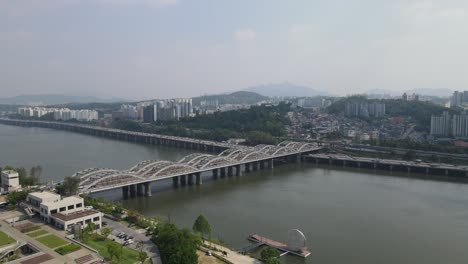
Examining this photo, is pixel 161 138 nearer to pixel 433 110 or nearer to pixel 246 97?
pixel 433 110

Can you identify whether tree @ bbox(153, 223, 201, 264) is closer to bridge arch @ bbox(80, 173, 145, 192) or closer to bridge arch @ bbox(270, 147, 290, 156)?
bridge arch @ bbox(80, 173, 145, 192)

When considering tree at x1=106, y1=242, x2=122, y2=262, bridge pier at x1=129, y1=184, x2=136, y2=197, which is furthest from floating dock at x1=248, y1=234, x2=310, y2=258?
bridge pier at x1=129, y1=184, x2=136, y2=197

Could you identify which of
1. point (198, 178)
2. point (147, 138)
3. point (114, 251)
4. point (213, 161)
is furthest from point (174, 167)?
point (147, 138)

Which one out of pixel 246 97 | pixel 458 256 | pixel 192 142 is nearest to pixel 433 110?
pixel 192 142

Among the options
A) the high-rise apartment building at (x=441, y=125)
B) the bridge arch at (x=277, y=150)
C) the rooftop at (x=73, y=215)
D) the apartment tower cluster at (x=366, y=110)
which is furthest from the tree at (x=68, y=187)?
the apartment tower cluster at (x=366, y=110)

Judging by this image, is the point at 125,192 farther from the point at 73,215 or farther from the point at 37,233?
the point at 37,233

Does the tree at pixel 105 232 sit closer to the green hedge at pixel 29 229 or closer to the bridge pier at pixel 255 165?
the green hedge at pixel 29 229
